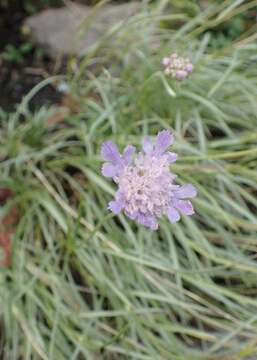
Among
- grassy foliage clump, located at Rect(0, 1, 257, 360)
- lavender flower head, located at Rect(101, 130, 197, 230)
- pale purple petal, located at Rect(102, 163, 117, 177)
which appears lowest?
grassy foliage clump, located at Rect(0, 1, 257, 360)

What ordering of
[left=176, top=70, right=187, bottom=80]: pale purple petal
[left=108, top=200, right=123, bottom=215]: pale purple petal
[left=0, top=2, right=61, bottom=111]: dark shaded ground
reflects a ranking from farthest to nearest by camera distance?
[left=0, top=2, right=61, bottom=111]: dark shaded ground < [left=176, top=70, right=187, bottom=80]: pale purple petal < [left=108, top=200, right=123, bottom=215]: pale purple petal

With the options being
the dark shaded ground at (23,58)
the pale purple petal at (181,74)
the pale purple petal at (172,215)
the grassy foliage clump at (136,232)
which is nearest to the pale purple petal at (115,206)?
the pale purple petal at (172,215)

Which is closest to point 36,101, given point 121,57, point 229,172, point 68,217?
point 121,57

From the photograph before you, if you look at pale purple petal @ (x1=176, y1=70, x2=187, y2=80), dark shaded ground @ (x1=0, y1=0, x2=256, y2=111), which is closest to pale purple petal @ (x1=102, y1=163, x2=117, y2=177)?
pale purple petal @ (x1=176, y1=70, x2=187, y2=80)

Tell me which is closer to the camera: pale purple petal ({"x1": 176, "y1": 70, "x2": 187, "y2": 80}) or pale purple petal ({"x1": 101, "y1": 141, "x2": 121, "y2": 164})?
pale purple petal ({"x1": 101, "y1": 141, "x2": 121, "y2": 164})

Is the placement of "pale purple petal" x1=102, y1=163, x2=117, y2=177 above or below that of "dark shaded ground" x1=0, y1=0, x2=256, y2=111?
below

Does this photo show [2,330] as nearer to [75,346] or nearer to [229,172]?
[75,346]

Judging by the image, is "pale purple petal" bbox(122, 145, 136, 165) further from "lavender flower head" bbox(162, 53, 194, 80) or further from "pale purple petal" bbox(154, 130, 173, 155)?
"lavender flower head" bbox(162, 53, 194, 80)

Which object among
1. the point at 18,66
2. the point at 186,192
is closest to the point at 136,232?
the point at 186,192
